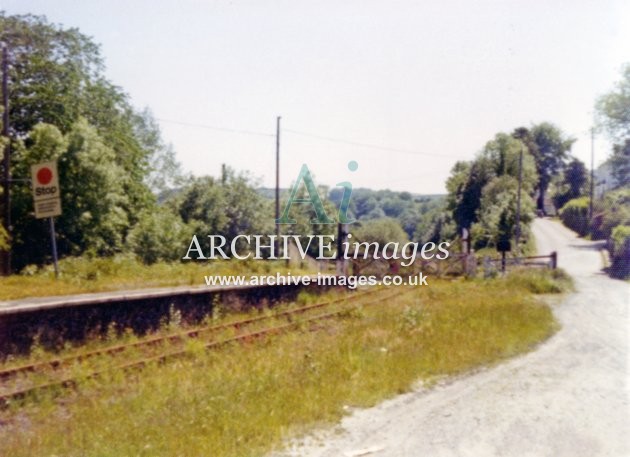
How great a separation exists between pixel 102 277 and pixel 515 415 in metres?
13.9

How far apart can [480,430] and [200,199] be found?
3482 centimetres

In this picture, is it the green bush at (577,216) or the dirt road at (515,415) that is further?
the green bush at (577,216)

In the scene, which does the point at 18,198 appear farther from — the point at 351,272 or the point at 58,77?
the point at 351,272

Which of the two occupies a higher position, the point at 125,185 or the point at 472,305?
the point at 125,185

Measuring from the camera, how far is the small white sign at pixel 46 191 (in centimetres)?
1483

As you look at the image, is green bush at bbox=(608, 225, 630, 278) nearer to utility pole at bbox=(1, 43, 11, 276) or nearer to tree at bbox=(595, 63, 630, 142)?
tree at bbox=(595, 63, 630, 142)

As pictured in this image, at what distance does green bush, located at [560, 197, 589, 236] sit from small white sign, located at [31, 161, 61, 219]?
51.0m

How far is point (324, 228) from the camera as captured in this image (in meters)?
54.0

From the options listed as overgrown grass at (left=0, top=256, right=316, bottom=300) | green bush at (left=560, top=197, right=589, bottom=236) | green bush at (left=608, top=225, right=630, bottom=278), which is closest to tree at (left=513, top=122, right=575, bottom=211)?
green bush at (left=560, top=197, right=589, bottom=236)

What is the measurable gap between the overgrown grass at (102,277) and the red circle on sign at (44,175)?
289 centimetres

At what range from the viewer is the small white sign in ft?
48.6

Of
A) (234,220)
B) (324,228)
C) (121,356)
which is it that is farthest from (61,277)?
(324,228)

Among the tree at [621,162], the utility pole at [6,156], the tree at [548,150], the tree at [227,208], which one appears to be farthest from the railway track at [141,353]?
the tree at [548,150]

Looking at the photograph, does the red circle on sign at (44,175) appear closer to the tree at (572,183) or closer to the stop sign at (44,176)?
the stop sign at (44,176)
